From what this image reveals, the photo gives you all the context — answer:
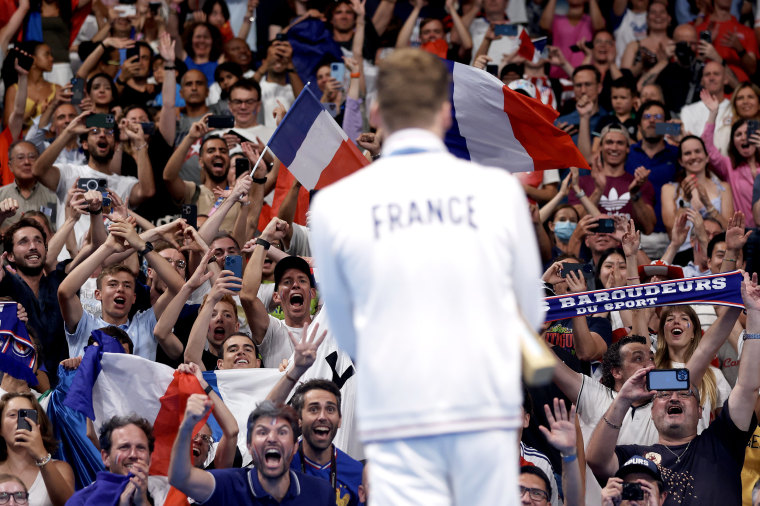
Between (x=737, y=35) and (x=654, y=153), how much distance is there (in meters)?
2.95

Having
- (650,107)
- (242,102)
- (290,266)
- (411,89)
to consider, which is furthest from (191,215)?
(411,89)

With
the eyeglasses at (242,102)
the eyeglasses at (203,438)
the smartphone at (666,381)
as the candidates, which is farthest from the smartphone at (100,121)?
the smartphone at (666,381)

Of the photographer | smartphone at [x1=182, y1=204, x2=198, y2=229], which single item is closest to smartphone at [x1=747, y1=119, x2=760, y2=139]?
smartphone at [x1=182, y1=204, x2=198, y2=229]

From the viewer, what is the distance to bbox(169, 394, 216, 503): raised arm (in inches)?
214

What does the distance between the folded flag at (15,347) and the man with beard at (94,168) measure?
2541 millimetres

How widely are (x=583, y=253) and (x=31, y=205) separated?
4.62m

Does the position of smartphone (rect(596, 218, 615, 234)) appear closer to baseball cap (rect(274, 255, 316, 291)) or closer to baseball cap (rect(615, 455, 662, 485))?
baseball cap (rect(274, 255, 316, 291))

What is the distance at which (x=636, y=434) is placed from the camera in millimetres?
7141

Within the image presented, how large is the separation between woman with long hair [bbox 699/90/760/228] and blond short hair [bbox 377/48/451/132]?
768 cm

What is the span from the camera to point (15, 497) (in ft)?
20.3

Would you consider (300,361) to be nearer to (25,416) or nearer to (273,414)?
(273,414)

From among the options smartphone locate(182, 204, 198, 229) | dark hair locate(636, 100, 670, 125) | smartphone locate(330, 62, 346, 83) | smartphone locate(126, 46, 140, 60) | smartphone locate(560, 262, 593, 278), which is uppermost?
smartphone locate(126, 46, 140, 60)

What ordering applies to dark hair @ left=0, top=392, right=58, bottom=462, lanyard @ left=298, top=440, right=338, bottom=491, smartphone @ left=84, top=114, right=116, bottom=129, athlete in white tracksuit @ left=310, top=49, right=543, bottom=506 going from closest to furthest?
athlete in white tracksuit @ left=310, top=49, right=543, bottom=506 → lanyard @ left=298, top=440, right=338, bottom=491 → dark hair @ left=0, top=392, right=58, bottom=462 → smartphone @ left=84, top=114, right=116, bottom=129

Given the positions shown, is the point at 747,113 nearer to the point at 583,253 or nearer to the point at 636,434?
the point at 583,253
